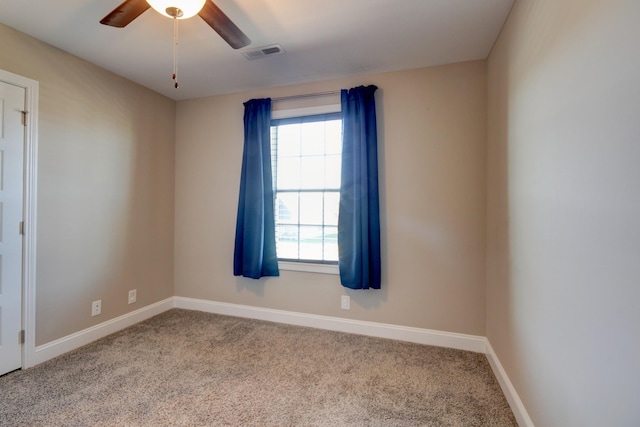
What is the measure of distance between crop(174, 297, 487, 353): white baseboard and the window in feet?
1.98

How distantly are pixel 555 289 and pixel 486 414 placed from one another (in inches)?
38.6

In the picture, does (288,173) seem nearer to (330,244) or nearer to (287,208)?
(287,208)

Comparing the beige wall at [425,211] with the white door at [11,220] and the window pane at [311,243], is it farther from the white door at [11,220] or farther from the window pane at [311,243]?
the white door at [11,220]

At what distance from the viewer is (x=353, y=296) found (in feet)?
9.34

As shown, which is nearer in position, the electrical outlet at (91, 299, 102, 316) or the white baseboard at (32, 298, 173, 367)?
the white baseboard at (32, 298, 173, 367)

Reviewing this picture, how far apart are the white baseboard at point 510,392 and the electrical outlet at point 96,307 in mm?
3449

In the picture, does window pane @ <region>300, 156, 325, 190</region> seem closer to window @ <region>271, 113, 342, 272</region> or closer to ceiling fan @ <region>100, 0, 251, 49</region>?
window @ <region>271, 113, 342, 272</region>

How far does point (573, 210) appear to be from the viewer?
3.80 ft

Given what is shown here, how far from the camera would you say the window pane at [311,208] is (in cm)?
300

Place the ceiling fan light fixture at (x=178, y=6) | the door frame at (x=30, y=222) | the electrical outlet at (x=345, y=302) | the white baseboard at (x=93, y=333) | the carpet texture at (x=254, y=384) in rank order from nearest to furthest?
the ceiling fan light fixture at (x=178, y=6) < the carpet texture at (x=254, y=384) < the door frame at (x=30, y=222) < the white baseboard at (x=93, y=333) < the electrical outlet at (x=345, y=302)

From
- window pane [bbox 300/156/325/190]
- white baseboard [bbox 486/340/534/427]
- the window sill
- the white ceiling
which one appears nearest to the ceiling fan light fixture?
the white ceiling

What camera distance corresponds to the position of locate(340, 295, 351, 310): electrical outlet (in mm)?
2859

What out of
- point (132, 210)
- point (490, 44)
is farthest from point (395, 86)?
point (132, 210)

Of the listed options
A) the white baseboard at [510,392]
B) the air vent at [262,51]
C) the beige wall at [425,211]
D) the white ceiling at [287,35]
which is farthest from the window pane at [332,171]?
the white baseboard at [510,392]
